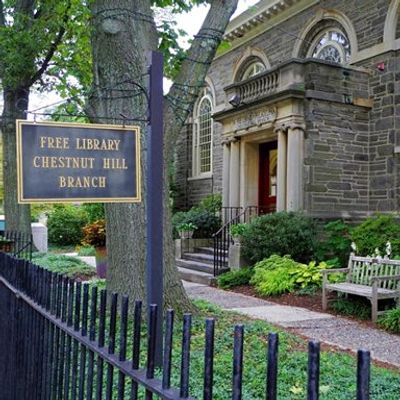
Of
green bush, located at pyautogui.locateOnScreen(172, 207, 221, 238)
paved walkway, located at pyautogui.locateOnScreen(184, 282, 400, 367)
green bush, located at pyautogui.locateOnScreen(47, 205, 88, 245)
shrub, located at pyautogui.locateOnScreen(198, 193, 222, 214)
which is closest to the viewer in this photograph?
paved walkway, located at pyautogui.locateOnScreen(184, 282, 400, 367)

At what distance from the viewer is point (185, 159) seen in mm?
20812

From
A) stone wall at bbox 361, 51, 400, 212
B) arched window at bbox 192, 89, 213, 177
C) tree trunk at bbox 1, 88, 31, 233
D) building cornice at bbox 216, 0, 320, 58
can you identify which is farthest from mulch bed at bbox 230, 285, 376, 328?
arched window at bbox 192, 89, 213, 177

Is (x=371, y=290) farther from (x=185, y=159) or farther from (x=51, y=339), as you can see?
(x=185, y=159)

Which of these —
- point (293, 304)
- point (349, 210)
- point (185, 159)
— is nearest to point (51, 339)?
point (293, 304)

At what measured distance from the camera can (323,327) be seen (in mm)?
6836

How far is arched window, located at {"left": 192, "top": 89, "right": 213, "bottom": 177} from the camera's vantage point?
19.7 m

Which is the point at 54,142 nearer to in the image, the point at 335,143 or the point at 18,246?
the point at 18,246

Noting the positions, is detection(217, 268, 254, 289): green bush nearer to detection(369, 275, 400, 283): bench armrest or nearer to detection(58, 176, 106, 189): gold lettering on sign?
detection(369, 275, 400, 283): bench armrest

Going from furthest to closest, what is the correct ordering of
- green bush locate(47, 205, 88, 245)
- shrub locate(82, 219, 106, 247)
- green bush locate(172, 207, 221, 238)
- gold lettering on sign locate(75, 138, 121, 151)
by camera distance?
green bush locate(47, 205, 88, 245), green bush locate(172, 207, 221, 238), shrub locate(82, 219, 106, 247), gold lettering on sign locate(75, 138, 121, 151)

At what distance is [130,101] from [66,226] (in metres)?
19.4

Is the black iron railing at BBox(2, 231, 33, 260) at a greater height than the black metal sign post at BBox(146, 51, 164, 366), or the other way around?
the black metal sign post at BBox(146, 51, 164, 366)

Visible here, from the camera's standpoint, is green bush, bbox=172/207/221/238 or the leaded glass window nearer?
the leaded glass window

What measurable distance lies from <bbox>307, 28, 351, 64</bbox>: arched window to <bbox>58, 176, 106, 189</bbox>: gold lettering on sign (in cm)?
1157

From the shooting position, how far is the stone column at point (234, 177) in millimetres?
14625
